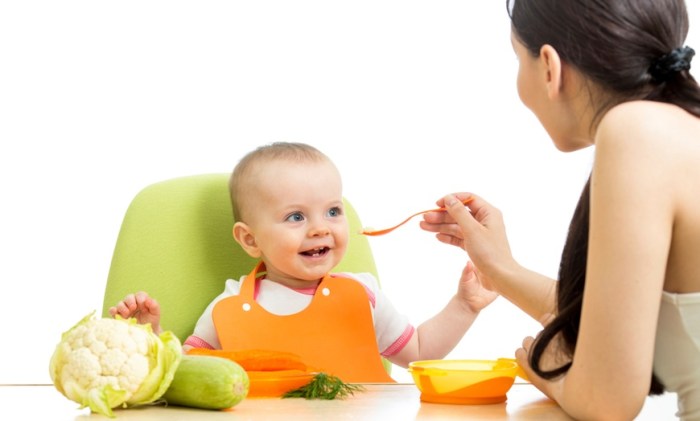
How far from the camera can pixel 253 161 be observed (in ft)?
7.70

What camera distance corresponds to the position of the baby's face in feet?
7.41

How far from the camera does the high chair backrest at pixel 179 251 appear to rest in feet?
7.55

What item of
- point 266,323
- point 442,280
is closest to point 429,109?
point 442,280

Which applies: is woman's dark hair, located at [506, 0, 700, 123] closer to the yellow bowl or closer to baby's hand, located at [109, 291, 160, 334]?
the yellow bowl

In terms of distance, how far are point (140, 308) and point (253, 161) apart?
45 cm

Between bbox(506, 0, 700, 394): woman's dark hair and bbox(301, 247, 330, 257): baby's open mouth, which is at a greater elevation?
bbox(506, 0, 700, 394): woman's dark hair

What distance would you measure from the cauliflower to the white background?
225 cm

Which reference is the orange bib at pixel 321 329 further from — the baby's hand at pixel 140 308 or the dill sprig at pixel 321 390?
the dill sprig at pixel 321 390

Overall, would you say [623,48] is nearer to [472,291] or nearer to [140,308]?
[472,291]

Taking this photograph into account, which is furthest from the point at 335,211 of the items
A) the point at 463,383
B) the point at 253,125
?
the point at 253,125

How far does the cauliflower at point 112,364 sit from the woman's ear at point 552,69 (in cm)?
68

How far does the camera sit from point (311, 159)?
233 cm

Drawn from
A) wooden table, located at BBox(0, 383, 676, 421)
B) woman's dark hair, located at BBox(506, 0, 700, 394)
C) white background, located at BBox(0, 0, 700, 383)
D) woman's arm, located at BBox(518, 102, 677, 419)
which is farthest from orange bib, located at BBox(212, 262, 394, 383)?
white background, located at BBox(0, 0, 700, 383)

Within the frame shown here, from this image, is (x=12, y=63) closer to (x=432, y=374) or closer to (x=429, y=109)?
(x=429, y=109)
